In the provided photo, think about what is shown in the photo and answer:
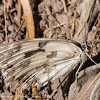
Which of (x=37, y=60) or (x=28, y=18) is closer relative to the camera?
(x=37, y=60)

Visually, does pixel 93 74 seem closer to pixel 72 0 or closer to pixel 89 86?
pixel 89 86

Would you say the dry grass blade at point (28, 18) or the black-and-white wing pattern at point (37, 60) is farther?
the dry grass blade at point (28, 18)

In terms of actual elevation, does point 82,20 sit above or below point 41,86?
above

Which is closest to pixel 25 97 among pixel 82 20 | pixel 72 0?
pixel 82 20

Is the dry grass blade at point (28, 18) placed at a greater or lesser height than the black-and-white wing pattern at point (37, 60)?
greater
